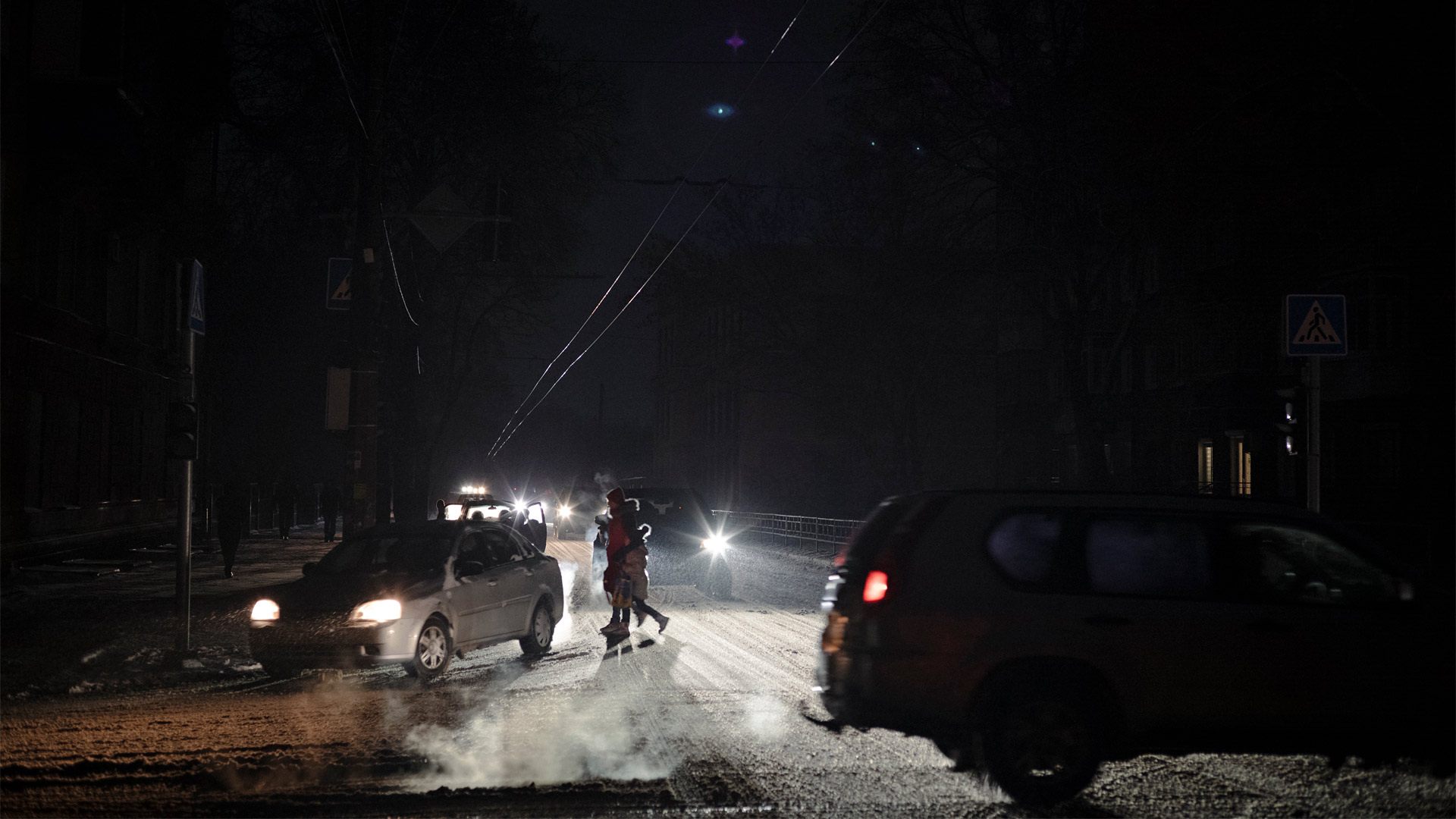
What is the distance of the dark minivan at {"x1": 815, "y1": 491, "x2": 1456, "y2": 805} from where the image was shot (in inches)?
266

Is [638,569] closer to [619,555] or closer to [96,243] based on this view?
[619,555]

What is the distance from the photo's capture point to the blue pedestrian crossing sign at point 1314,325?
1384 centimetres

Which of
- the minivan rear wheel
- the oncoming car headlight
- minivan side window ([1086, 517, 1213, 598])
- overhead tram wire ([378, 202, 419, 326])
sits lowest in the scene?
the minivan rear wheel

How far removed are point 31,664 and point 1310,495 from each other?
12696mm

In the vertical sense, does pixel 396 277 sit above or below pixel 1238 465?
above

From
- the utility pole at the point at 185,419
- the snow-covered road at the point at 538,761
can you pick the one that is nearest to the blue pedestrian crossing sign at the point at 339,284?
the utility pole at the point at 185,419

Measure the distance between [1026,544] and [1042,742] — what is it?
1.02 meters

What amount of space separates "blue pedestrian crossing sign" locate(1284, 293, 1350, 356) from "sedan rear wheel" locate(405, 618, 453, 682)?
9.10 m

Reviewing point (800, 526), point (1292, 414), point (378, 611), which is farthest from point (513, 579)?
point (800, 526)

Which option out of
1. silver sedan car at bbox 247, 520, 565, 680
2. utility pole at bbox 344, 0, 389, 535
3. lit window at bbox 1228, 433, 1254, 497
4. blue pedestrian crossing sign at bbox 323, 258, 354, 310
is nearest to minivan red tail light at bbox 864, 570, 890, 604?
silver sedan car at bbox 247, 520, 565, 680

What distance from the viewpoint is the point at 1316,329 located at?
45.6 ft

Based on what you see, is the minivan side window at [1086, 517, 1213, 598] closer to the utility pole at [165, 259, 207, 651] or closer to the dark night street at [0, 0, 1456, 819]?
the dark night street at [0, 0, 1456, 819]

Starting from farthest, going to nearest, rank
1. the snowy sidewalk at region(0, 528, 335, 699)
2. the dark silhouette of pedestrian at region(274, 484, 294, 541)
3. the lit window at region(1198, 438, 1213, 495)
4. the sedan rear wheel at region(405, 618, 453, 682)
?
1. the lit window at region(1198, 438, 1213, 495)
2. the dark silhouette of pedestrian at region(274, 484, 294, 541)
3. the snowy sidewalk at region(0, 528, 335, 699)
4. the sedan rear wheel at region(405, 618, 453, 682)

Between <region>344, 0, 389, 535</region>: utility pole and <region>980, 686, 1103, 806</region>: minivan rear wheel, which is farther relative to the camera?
<region>344, 0, 389, 535</region>: utility pole
